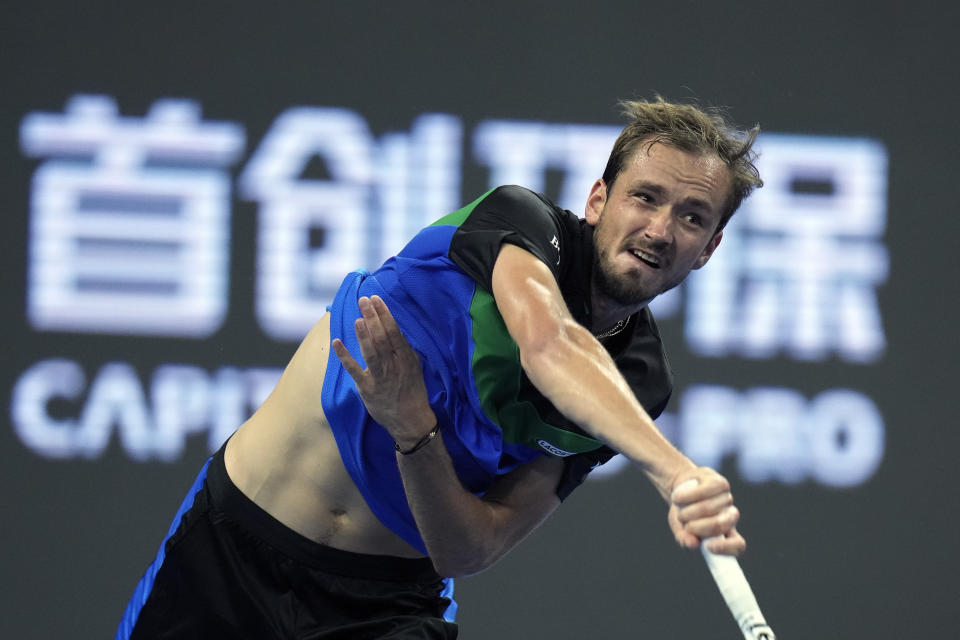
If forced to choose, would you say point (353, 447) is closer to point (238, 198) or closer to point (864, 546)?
point (238, 198)

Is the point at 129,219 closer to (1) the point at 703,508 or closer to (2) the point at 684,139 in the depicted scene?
(2) the point at 684,139

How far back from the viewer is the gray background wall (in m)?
3.53

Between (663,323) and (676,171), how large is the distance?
182 centimetres

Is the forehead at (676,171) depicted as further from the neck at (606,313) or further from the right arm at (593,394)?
the right arm at (593,394)

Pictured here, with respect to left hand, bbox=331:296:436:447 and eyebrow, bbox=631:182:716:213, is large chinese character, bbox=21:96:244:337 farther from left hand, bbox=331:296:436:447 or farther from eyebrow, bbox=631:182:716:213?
eyebrow, bbox=631:182:716:213

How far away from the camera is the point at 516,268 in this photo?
1.55 m

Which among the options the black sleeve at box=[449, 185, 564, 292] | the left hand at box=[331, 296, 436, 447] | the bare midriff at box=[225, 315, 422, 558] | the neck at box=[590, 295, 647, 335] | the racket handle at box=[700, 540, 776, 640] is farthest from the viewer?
the bare midriff at box=[225, 315, 422, 558]

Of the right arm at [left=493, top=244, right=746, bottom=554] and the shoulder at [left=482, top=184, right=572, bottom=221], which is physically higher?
the shoulder at [left=482, top=184, right=572, bottom=221]

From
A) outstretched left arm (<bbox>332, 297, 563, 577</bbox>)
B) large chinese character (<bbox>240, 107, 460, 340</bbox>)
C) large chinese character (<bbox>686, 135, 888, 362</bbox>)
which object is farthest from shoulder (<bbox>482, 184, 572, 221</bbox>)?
large chinese character (<bbox>686, 135, 888, 362</bbox>)

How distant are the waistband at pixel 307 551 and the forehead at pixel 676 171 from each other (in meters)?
0.78

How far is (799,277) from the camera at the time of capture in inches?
142

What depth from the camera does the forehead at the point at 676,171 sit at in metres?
1.82

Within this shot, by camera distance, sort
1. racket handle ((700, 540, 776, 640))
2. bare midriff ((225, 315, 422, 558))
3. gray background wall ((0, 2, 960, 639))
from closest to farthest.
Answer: racket handle ((700, 540, 776, 640)) → bare midriff ((225, 315, 422, 558)) → gray background wall ((0, 2, 960, 639))

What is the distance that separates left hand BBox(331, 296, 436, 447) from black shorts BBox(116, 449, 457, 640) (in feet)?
1.21
